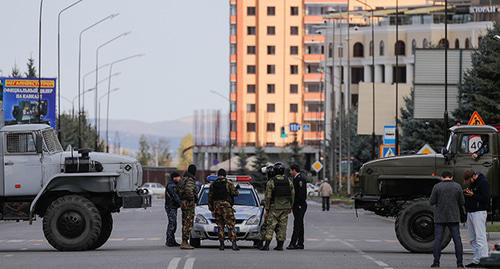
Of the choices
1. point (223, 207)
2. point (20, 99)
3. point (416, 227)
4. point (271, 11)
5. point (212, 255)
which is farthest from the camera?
point (271, 11)

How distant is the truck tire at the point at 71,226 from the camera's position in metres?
30.7

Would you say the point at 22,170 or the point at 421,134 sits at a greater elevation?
the point at 421,134

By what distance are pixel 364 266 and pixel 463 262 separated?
105 inches

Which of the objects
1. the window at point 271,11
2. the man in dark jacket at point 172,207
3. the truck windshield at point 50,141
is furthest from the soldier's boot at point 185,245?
the window at point 271,11

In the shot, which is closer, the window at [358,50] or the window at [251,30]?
the window at [358,50]

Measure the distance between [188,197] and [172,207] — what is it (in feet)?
3.83

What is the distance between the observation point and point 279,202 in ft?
103

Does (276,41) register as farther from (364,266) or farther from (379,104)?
(364,266)

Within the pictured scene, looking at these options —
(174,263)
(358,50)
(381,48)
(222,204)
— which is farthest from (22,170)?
(358,50)

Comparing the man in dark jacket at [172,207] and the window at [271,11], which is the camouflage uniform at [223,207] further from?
the window at [271,11]

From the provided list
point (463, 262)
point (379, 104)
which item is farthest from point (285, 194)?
point (379, 104)

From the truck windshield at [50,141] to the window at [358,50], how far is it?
124m

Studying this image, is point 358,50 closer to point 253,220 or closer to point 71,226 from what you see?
point 253,220

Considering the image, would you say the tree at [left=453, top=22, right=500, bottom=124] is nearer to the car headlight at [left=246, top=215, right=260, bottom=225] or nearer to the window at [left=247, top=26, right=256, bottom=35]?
the car headlight at [left=246, top=215, right=260, bottom=225]
